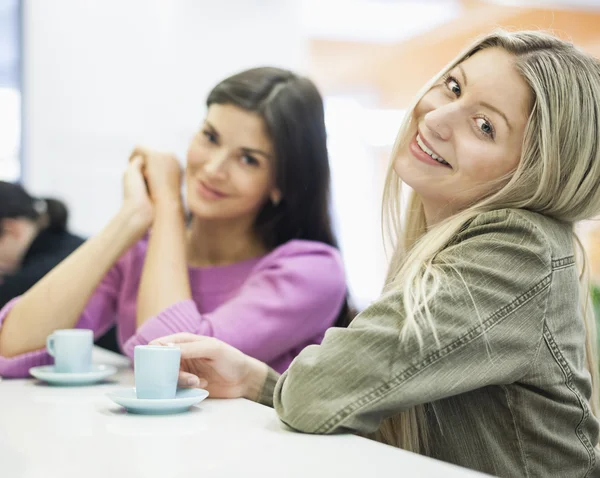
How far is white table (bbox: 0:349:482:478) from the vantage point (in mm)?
740

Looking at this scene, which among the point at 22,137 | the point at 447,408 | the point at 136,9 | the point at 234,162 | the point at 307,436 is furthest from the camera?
the point at 136,9

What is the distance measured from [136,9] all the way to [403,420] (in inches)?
109

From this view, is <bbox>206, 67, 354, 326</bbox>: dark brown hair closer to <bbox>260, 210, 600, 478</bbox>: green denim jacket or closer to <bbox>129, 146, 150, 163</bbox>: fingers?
<bbox>129, 146, 150, 163</bbox>: fingers

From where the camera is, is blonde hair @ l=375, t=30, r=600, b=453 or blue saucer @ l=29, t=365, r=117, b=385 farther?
blue saucer @ l=29, t=365, r=117, b=385

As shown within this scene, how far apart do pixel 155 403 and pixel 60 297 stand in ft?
1.83

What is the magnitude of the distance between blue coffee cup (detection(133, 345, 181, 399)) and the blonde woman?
86 millimetres

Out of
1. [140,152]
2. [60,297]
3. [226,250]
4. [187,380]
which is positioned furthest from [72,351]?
[140,152]

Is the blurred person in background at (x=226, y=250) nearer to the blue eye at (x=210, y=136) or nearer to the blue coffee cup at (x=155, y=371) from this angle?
the blue eye at (x=210, y=136)

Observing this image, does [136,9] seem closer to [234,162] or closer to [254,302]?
[234,162]

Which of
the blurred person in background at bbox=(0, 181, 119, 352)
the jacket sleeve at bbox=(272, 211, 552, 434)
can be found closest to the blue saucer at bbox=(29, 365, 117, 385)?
the jacket sleeve at bbox=(272, 211, 552, 434)

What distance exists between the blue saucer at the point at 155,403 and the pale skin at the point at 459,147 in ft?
0.28

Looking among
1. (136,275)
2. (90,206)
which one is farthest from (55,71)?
(136,275)

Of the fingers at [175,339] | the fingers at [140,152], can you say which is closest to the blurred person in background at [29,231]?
the fingers at [140,152]

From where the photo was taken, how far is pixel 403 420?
1014 mm
